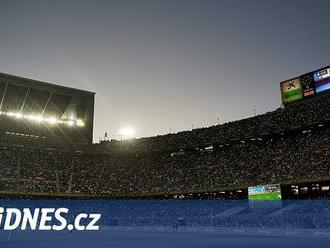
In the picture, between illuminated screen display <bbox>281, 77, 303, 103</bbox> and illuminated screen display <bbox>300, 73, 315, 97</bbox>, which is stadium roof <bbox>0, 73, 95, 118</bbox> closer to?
illuminated screen display <bbox>281, 77, 303, 103</bbox>

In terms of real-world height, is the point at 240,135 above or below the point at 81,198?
above

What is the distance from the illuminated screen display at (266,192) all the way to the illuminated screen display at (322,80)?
61.1 ft

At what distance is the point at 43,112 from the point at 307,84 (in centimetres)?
5223

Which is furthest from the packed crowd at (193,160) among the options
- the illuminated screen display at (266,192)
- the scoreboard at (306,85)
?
the illuminated screen display at (266,192)

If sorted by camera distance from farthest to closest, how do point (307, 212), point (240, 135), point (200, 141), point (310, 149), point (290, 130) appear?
point (200, 141), point (240, 135), point (290, 130), point (310, 149), point (307, 212)

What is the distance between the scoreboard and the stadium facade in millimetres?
43764

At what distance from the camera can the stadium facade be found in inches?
2874

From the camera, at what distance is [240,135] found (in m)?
61.6

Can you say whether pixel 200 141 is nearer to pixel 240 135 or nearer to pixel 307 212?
pixel 240 135

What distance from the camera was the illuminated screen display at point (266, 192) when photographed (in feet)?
138

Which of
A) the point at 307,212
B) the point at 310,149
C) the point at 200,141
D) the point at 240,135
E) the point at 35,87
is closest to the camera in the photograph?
the point at 307,212

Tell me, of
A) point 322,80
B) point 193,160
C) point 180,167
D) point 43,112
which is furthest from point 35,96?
point 322,80

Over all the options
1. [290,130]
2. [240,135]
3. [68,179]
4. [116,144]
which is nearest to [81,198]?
[68,179]

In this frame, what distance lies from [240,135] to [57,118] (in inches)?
1596
